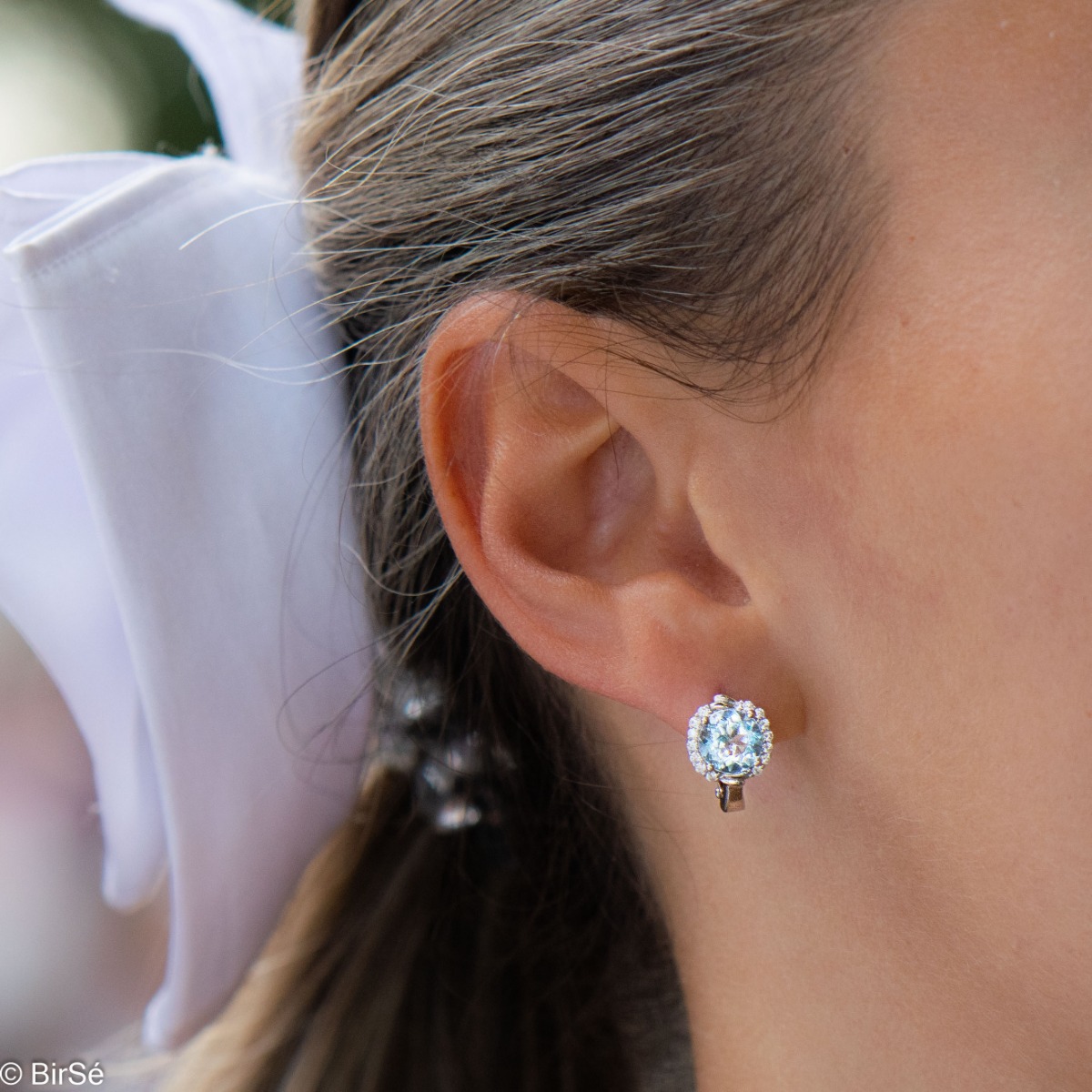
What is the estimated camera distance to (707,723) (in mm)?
658

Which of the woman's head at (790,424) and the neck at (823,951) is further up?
the woman's head at (790,424)

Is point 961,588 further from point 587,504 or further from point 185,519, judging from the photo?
point 185,519

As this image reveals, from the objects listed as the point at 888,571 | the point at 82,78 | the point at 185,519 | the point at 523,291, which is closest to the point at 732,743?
the point at 888,571

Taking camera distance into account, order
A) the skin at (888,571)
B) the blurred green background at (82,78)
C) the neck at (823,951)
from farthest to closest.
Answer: the blurred green background at (82,78), the neck at (823,951), the skin at (888,571)

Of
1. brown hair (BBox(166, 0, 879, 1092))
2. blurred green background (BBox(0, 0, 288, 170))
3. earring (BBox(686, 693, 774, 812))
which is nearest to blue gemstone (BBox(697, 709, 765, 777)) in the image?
earring (BBox(686, 693, 774, 812))

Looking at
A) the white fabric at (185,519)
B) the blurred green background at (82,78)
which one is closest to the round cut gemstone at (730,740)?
the white fabric at (185,519)

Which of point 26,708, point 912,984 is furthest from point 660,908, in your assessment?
point 26,708

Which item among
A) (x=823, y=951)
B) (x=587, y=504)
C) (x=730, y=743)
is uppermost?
(x=587, y=504)

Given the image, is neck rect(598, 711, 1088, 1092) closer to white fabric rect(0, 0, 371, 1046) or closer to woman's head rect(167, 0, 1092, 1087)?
woman's head rect(167, 0, 1092, 1087)

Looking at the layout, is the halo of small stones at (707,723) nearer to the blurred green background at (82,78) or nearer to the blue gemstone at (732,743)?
the blue gemstone at (732,743)

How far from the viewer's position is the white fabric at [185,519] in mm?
755

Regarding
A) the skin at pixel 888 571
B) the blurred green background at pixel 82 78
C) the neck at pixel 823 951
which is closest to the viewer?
the skin at pixel 888 571

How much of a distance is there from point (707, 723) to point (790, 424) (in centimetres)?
18

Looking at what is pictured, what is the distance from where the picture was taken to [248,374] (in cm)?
81
